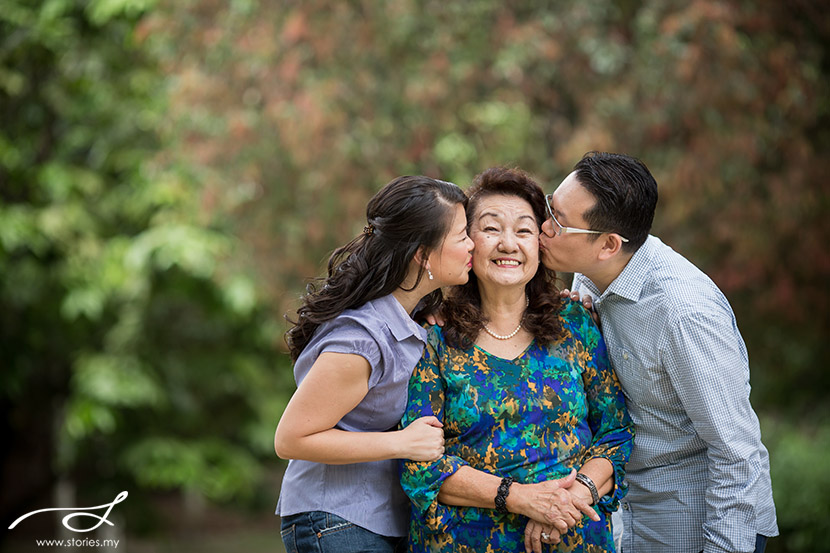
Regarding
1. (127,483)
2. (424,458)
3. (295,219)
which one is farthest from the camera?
(127,483)

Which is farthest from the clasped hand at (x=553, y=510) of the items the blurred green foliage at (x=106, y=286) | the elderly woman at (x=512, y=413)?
the blurred green foliage at (x=106, y=286)

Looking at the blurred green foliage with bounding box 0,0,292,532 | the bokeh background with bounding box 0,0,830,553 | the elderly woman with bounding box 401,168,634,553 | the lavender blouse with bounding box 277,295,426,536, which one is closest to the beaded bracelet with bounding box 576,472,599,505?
the elderly woman with bounding box 401,168,634,553

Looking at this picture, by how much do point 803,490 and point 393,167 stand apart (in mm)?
3561

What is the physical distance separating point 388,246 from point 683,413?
101cm

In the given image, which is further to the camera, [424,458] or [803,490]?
[803,490]

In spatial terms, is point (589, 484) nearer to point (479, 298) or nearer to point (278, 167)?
point (479, 298)

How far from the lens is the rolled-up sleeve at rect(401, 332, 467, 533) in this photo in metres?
2.40

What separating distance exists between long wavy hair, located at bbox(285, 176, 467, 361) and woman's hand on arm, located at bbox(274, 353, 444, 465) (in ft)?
0.64

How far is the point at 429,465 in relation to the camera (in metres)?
2.39

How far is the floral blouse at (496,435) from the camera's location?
8.05 ft

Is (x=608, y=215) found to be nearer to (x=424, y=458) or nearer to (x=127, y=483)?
(x=424, y=458)

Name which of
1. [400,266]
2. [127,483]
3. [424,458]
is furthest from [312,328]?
[127,483]

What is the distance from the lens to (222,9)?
6.73 m

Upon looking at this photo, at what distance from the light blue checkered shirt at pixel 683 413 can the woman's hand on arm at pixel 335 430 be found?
69 centimetres
